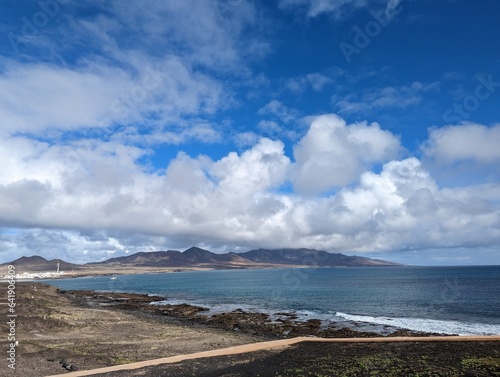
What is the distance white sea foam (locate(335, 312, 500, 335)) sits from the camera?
3656cm

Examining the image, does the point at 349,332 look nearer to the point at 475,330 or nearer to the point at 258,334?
the point at 258,334

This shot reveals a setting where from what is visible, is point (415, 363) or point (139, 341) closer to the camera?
point (415, 363)

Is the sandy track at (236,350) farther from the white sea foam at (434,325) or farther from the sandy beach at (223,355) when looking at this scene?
the white sea foam at (434,325)

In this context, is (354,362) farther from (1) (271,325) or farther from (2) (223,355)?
(1) (271,325)

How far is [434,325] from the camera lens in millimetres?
40625

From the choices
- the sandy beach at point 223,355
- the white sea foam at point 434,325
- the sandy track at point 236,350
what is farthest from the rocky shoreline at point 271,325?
the sandy track at point 236,350

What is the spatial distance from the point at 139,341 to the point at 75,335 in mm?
5293

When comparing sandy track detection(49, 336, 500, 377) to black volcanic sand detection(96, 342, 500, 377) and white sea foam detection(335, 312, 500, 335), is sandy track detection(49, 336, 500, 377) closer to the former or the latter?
black volcanic sand detection(96, 342, 500, 377)

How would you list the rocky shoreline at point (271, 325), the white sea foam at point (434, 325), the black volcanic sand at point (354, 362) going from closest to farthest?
the black volcanic sand at point (354, 362), the rocky shoreline at point (271, 325), the white sea foam at point (434, 325)

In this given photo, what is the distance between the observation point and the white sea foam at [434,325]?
3656cm

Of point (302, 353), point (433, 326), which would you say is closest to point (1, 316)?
point (302, 353)

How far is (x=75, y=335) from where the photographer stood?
89.5 feet

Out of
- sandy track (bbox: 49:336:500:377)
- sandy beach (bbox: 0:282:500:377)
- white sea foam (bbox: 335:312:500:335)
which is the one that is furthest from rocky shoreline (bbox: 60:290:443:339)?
sandy track (bbox: 49:336:500:377)

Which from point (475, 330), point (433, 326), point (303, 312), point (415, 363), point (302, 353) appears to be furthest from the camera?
point (303, 312)
